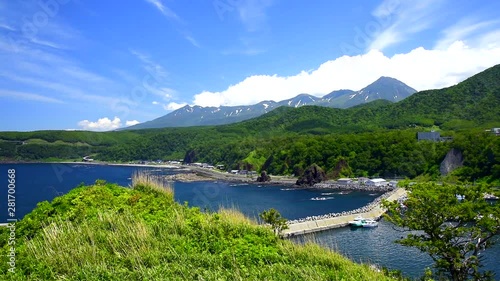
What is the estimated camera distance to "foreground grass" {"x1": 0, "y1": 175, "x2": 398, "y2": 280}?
6.35m

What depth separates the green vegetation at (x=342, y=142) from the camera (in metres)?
66.0

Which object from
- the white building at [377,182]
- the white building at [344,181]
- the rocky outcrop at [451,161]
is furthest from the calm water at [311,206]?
the rocky outcrop at [451,161]

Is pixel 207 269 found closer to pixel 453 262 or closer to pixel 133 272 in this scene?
pixel 133 272

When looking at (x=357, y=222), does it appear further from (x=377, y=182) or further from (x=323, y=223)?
(x=377, y=182)

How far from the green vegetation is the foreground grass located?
5542 cm

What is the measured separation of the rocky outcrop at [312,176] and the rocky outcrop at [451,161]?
69.7 ft

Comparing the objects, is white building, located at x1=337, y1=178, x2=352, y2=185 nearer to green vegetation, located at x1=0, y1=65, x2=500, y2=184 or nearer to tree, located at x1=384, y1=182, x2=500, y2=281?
green vegetation, located at x1=0, y1=65, x2=500, y2=184

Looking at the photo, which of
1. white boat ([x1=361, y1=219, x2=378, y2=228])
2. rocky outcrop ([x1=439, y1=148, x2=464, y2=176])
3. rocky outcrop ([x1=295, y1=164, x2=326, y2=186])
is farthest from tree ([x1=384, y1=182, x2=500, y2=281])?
rocky outcrop ([x1=295, y1=164, x2=326, y2=186])

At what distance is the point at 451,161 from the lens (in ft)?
201

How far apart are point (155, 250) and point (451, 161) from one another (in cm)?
6561

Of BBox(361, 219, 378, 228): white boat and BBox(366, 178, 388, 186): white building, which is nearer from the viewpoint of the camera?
BBox(361, 219, 378, 228): white boat

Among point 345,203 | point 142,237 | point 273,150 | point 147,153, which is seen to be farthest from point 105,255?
point 147,153

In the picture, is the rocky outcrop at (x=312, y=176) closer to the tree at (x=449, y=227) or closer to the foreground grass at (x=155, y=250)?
the tree at (x=449, y=227)

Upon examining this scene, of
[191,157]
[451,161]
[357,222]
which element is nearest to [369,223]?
[357,222]
